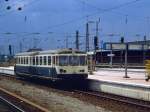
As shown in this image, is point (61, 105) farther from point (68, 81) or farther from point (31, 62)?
point (31, 62)

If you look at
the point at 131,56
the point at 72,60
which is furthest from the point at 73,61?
the point at 131,56

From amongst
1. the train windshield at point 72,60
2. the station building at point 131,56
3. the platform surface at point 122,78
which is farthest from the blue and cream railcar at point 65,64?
the station building at point 131,56

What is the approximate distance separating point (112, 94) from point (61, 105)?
7.27m

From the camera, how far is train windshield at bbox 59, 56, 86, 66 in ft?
104

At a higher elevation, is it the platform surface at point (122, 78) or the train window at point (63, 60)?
the train window at point (63, 60)

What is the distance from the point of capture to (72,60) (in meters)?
31.9

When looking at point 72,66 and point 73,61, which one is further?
point 73,61

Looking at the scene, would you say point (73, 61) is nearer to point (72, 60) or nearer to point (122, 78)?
point (72, 60)

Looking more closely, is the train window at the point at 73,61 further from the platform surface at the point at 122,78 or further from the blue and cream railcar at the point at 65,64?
the platform surface at the point at 122,78

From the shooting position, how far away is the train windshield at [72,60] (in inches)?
1247

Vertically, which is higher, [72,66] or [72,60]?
[72,60]

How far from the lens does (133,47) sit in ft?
250

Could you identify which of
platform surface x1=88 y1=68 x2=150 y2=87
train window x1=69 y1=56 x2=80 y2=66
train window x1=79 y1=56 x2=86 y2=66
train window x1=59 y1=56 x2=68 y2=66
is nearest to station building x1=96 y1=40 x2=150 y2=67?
platform surface x1=88 y1=68 x2=150 y2=87

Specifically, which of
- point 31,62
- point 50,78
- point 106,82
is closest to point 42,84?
point 31,62
